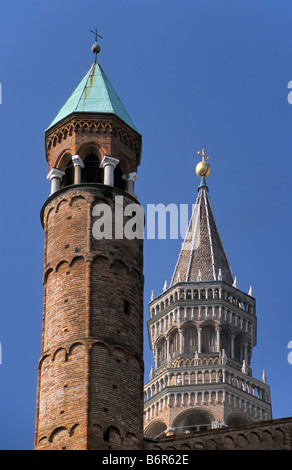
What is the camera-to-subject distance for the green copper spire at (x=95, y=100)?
34.7 metres

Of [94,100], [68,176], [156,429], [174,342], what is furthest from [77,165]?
[174,342]

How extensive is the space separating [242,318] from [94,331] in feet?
166

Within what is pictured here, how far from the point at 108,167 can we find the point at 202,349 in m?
46.3

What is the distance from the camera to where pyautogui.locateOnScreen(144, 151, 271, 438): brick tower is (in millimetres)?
76062

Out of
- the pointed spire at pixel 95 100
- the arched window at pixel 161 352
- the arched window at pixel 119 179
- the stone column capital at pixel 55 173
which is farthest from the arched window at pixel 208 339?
the stone column capital at pixel 55 173

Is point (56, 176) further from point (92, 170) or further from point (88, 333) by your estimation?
point (88, 333)

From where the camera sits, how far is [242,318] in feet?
264

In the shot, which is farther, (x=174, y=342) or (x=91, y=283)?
(x=174, y=342)

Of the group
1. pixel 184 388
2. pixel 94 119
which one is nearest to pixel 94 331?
pixel 94 119

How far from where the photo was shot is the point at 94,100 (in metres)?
35.2

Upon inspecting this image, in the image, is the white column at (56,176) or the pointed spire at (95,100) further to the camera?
the pointed spire at (95,100)

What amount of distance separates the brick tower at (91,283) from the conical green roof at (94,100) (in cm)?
A: 3

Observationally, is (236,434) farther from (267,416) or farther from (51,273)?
(267,416)

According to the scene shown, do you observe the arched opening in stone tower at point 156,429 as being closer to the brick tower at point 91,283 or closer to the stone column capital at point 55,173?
the brick tower at point 91,283
